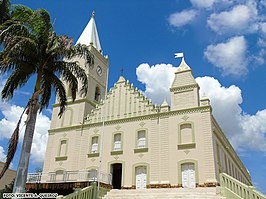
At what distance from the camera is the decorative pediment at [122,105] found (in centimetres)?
2550

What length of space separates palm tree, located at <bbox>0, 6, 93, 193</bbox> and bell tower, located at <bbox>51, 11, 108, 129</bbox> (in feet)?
29.7

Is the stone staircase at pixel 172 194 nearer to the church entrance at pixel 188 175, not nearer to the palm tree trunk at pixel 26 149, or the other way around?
the church entrance at pixel 188 175

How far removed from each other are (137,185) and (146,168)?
155cm

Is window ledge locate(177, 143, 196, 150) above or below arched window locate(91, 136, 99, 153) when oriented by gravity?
below

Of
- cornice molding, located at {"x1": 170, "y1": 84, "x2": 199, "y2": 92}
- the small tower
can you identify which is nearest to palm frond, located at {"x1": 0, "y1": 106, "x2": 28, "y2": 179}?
the small tower

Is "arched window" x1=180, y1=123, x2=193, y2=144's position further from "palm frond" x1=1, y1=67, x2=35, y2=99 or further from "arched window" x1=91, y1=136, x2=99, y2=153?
"palm frond" x1=1, y1=67, x2=35, y2=99

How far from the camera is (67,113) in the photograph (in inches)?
1131

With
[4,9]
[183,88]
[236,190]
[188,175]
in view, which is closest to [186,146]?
[188,175]

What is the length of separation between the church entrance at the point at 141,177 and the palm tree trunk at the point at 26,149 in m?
11.6

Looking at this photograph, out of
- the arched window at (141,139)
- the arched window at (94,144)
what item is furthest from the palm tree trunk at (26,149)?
the arched window at (94,144)

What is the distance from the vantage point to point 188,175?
21.4 meters

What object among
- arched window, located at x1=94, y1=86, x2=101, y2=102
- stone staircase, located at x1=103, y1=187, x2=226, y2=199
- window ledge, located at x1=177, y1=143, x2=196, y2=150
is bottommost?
stone staircase, located at x1=103, y1=187, x2=226, y2=199

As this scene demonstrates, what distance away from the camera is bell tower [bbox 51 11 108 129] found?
28.2 meters

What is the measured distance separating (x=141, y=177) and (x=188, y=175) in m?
3.96
